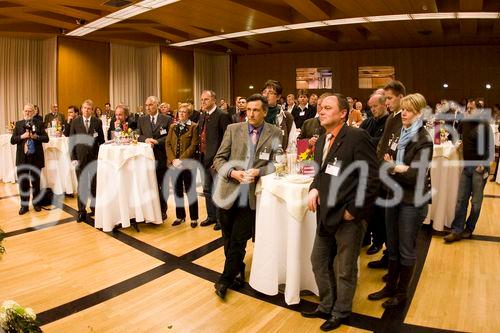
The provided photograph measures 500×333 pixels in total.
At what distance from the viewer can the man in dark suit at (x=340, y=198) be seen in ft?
8.04

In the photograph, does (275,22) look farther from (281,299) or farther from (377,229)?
(281,299)

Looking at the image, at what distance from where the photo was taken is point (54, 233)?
479 centimetres

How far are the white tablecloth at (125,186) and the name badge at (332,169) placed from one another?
111 inches

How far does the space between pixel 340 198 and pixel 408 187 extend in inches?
24.0

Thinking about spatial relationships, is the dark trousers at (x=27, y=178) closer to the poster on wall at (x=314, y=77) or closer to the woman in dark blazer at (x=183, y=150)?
the woman in dark blazer at (x=183, y=150)

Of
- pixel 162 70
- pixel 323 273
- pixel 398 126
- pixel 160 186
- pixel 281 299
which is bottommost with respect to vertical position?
pixel 281 299

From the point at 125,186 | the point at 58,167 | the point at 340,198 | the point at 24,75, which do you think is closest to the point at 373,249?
the point at 340,198

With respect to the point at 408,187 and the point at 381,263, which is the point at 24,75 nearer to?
the point at 381,263

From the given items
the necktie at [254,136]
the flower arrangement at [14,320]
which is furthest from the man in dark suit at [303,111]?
the flower arrangement at [14,320]

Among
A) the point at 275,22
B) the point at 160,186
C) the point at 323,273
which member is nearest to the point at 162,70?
the point at 275,22

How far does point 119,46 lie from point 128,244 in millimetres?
9308

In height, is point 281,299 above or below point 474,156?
below

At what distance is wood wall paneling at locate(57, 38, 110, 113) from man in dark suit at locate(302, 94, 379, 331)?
9.85 m

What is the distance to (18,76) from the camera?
10.7 m
